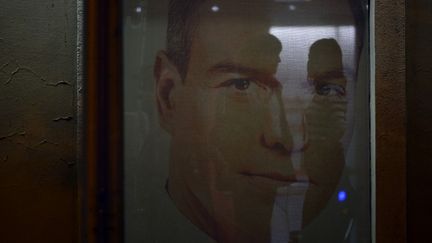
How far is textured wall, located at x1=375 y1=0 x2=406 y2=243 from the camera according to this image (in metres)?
2.36

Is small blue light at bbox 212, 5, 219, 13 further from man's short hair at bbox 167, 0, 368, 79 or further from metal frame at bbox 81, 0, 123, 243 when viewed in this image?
metal frame at bbox 81, 0, 123, 243

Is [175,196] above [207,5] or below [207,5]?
below

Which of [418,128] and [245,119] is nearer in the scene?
[418,128]

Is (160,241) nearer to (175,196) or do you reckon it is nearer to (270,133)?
(175,196)

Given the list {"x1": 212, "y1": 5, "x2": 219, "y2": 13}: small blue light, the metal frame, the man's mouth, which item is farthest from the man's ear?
the man's mouth

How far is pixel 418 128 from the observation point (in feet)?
7.93

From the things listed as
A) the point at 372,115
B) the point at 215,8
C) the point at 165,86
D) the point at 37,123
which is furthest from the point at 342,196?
the point at 37,123

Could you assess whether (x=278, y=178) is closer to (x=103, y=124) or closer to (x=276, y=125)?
(x=276, y=125)

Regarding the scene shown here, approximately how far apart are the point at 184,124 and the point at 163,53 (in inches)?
20.6

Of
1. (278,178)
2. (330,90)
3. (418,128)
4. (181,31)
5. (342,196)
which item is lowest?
(342,196)

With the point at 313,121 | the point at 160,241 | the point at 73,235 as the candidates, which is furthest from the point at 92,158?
the point at 313,121

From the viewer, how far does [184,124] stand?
→ 2.55m

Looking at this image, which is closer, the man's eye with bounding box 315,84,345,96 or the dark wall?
the dark wall

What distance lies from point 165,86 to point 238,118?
56 centimetres
